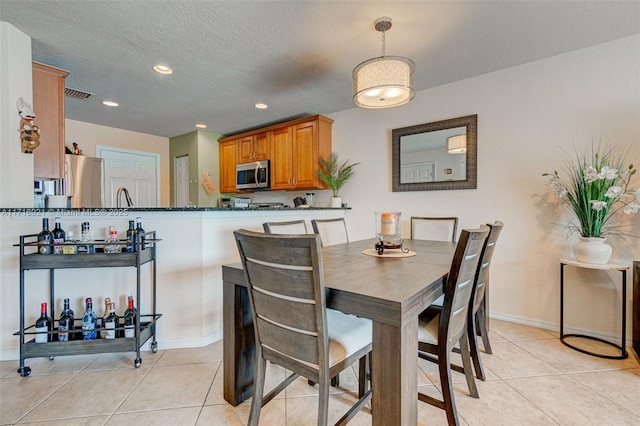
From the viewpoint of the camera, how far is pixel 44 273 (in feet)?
6.73

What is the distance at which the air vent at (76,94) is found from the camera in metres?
3.15

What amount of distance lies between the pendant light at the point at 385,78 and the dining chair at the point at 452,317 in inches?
39.9

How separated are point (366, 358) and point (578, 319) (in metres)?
2.12

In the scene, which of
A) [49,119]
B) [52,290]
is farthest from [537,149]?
[49,119]

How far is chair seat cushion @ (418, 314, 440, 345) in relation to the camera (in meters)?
1.39

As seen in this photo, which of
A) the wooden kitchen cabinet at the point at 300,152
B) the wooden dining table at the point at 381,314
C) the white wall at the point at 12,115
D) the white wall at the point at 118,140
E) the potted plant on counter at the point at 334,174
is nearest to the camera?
the wooden dining table at the point at 381,314

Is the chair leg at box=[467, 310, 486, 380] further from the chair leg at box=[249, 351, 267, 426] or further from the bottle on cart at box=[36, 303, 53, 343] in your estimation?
the bottle on cart at box=[36, 303, 53, 343]

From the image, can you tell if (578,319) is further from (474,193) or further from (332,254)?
(332,254)

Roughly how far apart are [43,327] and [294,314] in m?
1.95

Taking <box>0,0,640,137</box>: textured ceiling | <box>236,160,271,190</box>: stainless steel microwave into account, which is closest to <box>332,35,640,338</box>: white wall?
<box>0,0,640,137</box>: textured ceiling

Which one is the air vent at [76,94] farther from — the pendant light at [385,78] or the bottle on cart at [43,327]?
the pendant light at [385,78]

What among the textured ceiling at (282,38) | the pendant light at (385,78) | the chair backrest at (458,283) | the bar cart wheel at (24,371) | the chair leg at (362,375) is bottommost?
the bar cart wheel at (24,371)

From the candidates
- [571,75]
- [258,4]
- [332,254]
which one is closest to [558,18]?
[571,75]

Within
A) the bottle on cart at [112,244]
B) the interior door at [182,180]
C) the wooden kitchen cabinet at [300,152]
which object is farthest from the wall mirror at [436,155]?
the interior door at [182,180]
